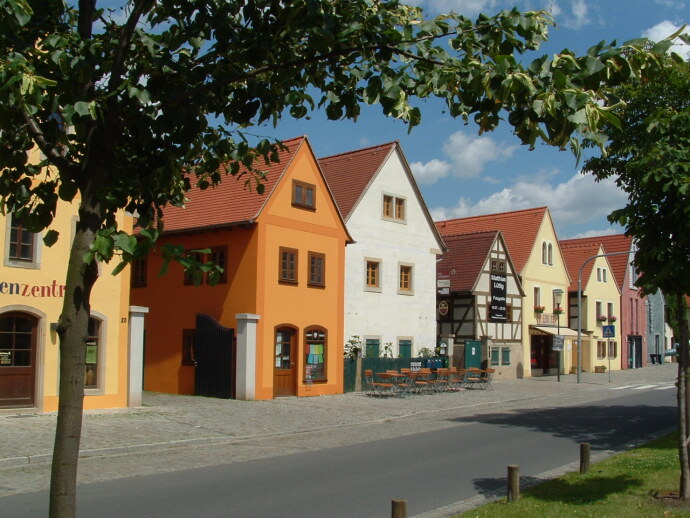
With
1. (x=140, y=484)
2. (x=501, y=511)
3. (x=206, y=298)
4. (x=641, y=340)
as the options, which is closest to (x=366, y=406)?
(x=206, y=298)

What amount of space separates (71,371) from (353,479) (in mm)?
7548

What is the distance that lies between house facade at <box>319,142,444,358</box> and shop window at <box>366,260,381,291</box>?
1.6 inches

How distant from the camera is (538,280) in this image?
146 ft

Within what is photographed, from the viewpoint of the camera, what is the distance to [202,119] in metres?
4.73

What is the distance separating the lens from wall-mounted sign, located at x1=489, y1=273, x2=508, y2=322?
3891 cm

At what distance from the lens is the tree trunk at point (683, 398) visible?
8.54m

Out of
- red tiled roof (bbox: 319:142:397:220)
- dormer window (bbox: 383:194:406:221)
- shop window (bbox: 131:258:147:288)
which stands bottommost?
shop window (bbox: 131:258:147:288)

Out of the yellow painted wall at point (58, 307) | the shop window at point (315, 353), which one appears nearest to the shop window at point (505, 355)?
the shop window at point (315, 353)

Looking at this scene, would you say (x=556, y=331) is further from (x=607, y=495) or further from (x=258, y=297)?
(x=607, y=495)

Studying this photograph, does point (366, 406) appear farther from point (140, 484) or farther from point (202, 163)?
point (202, 163)

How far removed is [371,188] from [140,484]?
22466 millimetres

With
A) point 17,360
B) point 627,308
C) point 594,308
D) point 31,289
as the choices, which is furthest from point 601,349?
point 17,360

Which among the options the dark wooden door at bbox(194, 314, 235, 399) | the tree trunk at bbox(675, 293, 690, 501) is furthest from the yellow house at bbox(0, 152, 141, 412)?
the tree trunk at bbox(675, 293, 690, 501)

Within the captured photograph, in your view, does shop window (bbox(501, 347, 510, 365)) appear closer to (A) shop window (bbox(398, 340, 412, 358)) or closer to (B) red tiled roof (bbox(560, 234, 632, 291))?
(A) shop window (bbox(398, 340, 412, 358))
